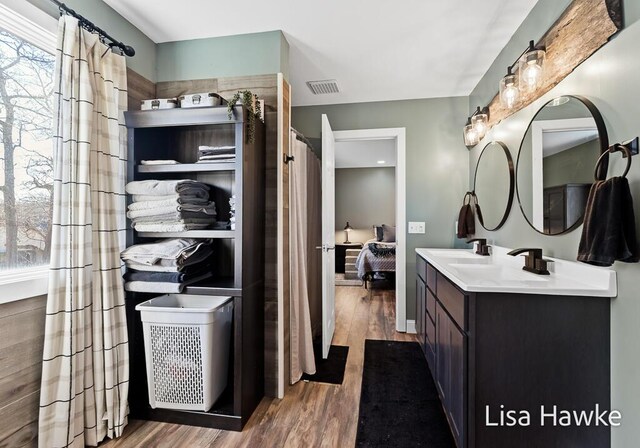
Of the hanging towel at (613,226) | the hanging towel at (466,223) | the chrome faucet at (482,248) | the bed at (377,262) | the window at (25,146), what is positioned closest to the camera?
the hanging towel at (613,226)

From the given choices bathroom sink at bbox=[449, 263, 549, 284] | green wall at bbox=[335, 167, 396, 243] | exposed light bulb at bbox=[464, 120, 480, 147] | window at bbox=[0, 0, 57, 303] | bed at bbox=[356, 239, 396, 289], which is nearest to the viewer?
window at bbox=[0, 0, 57, 303]

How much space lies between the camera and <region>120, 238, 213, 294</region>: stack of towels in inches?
69.2

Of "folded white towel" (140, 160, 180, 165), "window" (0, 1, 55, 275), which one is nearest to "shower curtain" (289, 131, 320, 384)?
"folded white towel" (140, 160, 180, 165)

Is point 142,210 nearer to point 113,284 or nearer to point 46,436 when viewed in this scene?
point 113,284

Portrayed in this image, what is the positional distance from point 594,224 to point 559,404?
0.77m

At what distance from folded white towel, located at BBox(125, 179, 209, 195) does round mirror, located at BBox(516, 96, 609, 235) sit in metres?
2.08

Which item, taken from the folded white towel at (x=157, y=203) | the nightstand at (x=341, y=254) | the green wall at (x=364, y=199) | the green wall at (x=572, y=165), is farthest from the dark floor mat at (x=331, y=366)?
the green wall at (x=364, y=199)

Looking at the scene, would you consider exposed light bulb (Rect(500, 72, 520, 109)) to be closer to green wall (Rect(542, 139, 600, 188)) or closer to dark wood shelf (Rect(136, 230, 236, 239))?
green wall (Rect(542, 139, 600, 188))

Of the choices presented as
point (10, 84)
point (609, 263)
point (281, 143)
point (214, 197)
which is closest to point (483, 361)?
point (609, 263)

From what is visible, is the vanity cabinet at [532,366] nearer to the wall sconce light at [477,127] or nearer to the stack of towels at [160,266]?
the stack of towels at [160,266]

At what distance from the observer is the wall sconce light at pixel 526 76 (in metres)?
1.65

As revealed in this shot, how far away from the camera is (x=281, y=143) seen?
2.07m

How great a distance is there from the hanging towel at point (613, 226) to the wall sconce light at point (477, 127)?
1.65m

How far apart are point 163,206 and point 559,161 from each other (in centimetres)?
221
